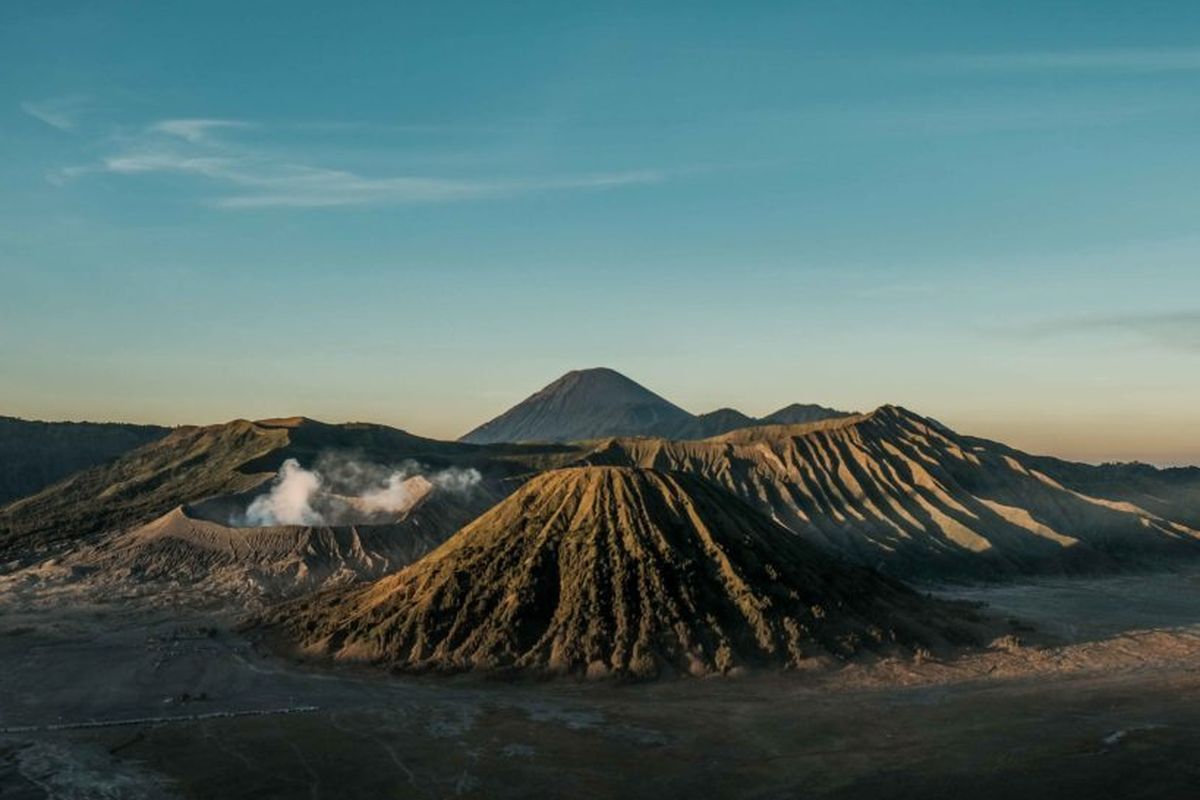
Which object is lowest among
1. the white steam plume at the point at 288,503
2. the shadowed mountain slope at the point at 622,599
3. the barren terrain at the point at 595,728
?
the barren terrain at the point at 595,728

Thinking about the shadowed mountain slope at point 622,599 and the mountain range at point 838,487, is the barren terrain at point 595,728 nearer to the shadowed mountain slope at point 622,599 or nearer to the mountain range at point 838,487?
the shadowed mountain slope at point 622,599

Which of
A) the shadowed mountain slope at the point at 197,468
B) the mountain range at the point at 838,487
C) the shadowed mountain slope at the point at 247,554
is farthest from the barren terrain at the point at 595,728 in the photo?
the shadowed mountain slope at the point at 197,468

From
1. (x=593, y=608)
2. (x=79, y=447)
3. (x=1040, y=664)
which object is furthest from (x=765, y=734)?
(x=79, y=447)

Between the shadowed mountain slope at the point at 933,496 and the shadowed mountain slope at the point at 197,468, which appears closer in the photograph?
the shadowed mountain slope at the point at 197,468

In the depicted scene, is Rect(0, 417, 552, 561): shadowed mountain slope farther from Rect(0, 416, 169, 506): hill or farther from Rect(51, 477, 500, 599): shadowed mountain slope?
Rect(0, 416, 169, 506): hill

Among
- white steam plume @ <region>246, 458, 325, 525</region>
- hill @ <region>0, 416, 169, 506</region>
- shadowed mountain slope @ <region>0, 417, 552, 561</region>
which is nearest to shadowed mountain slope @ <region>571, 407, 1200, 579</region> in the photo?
shadowed mountain slope @ <region>0, 417, 552, 561</region>

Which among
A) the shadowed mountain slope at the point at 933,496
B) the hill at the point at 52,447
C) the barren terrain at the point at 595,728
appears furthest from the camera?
the hill at the point at 52,447

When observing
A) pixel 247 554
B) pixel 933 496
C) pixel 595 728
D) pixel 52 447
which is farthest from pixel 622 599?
pixel 52 447

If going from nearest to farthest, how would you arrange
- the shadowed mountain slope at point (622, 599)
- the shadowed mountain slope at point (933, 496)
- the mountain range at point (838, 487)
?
the shadowed mountain slope at point (622, 599) < the mountain range at point (838, 487) < the shadowed mountain slope at point (933, 496)
